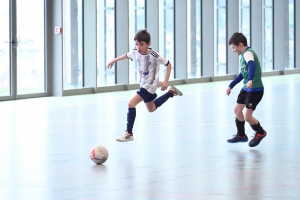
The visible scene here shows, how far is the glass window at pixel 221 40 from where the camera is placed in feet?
91.9

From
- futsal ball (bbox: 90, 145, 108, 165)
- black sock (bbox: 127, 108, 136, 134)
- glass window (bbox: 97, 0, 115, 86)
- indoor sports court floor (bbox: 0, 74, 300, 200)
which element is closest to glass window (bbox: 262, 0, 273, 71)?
glass window (bbox: 97, 0, 115, 86)

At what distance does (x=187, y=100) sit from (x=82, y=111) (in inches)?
132

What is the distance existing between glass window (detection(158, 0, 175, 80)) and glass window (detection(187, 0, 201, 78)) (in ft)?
4.17

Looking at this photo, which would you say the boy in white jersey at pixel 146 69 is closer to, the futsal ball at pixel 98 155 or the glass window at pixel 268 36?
the futsal ball at pixel 98 155

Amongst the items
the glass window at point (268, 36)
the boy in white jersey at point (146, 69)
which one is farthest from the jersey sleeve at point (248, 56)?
the glass window at point (268, 36)

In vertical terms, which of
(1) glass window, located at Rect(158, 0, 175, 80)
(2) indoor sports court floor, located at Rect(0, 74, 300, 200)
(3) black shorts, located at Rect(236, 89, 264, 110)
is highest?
(1) glass window, located at Rect(158, 0, 175, 80)

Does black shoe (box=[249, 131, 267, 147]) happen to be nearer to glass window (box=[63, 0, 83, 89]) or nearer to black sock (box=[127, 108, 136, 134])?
black sock (box=[127, 108, 136, 134])

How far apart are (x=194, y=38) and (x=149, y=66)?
54.2 ft

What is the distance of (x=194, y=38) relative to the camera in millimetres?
Answer: 26422

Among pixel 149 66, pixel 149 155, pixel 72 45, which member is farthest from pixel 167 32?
pixel 149 155

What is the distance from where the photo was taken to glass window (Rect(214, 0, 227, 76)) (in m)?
28.0

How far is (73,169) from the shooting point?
7.59 metres

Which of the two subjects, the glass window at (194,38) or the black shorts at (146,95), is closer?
the black shorts at (146,95)

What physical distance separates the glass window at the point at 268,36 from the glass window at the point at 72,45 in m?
12.7
